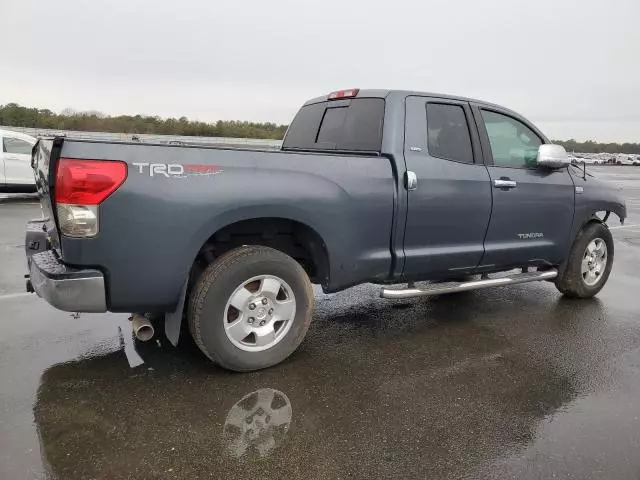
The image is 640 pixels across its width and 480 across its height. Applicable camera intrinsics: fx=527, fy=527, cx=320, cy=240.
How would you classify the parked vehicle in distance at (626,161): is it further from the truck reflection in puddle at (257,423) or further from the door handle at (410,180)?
the truck reflection in puddle at (257,423)

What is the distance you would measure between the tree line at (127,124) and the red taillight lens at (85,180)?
32.4 feet

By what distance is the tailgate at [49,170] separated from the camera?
2.87 m

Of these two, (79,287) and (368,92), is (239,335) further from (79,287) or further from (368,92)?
(368,92)

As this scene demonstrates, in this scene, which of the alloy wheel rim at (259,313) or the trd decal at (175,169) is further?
the alloy wheel rim at (259,313)

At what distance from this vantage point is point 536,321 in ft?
16.2

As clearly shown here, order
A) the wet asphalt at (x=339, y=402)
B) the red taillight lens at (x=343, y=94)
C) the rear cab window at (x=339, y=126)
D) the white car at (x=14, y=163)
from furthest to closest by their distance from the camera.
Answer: the white car at (x=14, y=163), the red taillight lens at (x=343, y=94), the rear cab window at (x=339, y=126), the wet asphalt at (x=339, y=402)

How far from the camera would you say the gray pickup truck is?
9.71ft

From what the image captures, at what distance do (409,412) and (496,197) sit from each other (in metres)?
2.22

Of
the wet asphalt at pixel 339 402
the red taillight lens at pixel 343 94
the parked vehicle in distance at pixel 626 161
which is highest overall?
the red taillight lens at pixel 343 94

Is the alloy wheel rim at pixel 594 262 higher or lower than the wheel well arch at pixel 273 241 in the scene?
lower

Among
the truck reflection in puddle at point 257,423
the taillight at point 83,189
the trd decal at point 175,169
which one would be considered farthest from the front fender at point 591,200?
the taillight at point 83,189

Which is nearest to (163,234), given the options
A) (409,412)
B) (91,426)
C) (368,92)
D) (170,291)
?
(170,291)

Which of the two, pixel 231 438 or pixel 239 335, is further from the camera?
pixel 239 335

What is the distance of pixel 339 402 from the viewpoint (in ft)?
10.6
